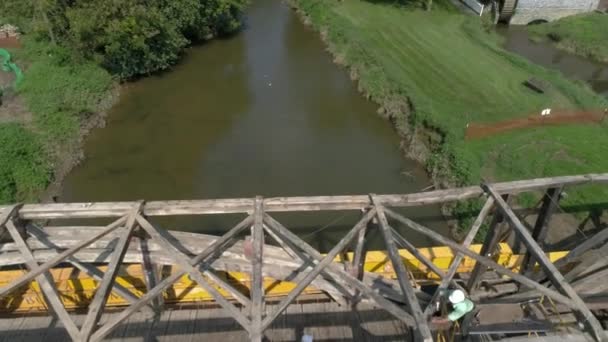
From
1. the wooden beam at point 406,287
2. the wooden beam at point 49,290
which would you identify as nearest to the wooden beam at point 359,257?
the wooden beam at point 406,287

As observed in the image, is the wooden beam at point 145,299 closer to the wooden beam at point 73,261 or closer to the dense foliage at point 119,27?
the wooden beam at point 73,261

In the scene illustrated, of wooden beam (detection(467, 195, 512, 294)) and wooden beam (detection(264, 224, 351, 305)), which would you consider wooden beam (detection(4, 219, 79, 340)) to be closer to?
wooden beam (detection(264, 224, 351, 305))

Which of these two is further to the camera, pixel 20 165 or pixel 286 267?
pixel 20 165

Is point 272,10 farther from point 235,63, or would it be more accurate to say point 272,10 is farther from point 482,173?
point 482,173

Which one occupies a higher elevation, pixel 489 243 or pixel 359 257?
pixel 489 243

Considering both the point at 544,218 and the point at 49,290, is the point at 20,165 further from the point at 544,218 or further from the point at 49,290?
the point at 544,218

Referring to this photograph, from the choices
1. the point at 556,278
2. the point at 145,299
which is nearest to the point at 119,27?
the point at 145,299

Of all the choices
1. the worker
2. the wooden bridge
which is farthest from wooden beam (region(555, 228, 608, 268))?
the worker
